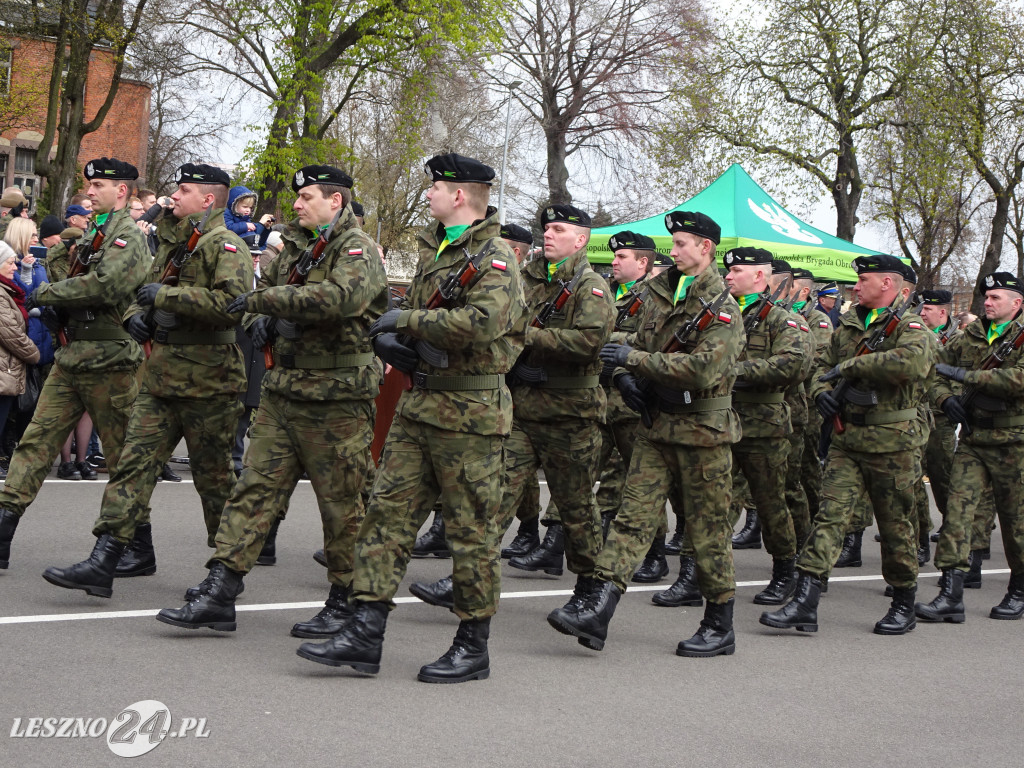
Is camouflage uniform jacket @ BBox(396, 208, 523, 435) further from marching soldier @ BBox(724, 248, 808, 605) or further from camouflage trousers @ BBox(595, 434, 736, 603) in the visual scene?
marching soldier @ BBox(724, 248, 808, 605)

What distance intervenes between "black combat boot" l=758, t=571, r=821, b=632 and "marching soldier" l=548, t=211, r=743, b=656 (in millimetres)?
692

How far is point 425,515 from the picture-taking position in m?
5.31

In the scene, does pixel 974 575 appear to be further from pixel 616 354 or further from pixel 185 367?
pixel 185 367

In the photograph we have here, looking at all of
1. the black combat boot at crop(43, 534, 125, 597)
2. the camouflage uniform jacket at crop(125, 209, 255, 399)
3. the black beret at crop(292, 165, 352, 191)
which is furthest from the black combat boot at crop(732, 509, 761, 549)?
the black combat boot at crop(43, 534, 125, 597)

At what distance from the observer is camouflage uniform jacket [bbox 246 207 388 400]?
216 inches

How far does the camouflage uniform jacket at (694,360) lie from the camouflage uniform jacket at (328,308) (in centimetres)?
135

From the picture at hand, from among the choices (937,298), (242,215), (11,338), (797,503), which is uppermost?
(242,215)

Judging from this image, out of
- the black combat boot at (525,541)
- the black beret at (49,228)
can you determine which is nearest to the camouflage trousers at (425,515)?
the black combat boot at (525,541)

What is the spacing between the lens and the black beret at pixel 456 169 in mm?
5285

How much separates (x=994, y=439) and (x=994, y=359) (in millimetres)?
534

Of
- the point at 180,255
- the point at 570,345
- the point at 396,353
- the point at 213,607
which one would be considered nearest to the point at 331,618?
the point at 213,607

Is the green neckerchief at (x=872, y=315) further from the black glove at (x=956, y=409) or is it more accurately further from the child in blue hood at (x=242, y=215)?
the child in blue hood at (x=242, y=215)

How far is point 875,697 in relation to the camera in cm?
555

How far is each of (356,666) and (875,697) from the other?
2.40 meters
